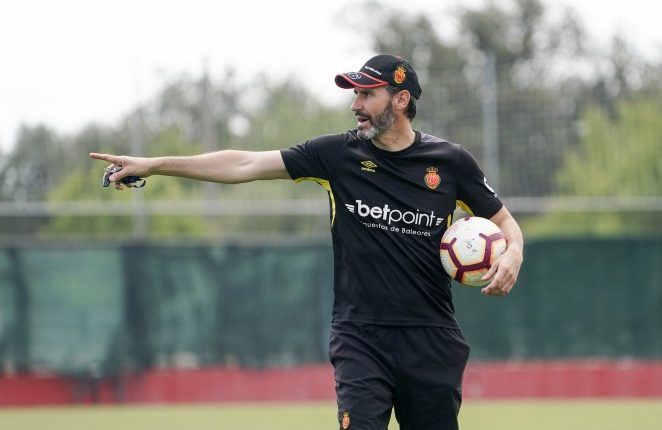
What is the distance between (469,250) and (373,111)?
93 cm

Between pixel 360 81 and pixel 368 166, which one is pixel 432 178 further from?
pixel 360 81

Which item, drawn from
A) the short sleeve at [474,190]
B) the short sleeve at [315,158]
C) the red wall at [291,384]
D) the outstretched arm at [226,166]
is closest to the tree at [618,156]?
the red wall at [291,384]

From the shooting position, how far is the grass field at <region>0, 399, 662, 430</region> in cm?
1323

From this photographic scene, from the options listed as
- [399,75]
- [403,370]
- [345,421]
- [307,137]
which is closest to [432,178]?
[399,75]

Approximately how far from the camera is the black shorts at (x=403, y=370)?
6797 mm

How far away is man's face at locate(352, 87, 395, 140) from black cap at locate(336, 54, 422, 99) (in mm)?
47

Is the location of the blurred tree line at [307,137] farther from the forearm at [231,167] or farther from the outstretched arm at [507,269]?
the outstretched arm at [507,269]

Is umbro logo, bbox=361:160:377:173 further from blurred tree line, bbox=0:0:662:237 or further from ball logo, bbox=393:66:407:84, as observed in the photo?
blurred tree line, bbox=0:0:662:237

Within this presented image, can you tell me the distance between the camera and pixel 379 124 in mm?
7066

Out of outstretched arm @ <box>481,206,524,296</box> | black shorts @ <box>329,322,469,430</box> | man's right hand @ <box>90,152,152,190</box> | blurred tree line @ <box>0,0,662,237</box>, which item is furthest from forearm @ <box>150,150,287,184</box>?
blurred tree line @ <box>0,0,662,237</box>

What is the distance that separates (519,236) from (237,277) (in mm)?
10228

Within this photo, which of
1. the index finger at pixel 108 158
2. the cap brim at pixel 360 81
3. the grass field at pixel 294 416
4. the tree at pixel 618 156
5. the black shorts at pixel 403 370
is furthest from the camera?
the tree at pixel 618 156

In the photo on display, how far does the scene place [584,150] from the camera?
60.9 ft

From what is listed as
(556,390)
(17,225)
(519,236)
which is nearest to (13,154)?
(17,225)
